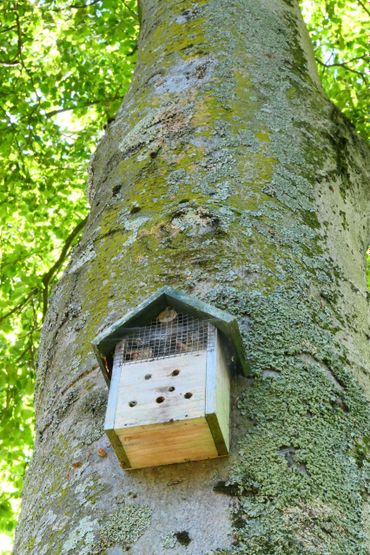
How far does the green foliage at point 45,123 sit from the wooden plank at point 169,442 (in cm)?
459

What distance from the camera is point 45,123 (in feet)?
22.9

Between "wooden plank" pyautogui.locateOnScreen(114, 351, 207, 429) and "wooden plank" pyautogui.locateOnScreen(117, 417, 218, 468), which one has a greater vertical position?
"wooden plank" pyautogui.locateOnScreen(114, 351, 207, 429)

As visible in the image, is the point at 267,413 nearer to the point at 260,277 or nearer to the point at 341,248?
the point at 260,277

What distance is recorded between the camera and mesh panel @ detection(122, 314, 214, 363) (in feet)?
5.55

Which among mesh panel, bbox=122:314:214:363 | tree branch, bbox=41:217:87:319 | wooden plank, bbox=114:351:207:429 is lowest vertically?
wooden plank, bbox=114:351:207:429

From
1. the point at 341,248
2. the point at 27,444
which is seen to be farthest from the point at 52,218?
the point at 341,248

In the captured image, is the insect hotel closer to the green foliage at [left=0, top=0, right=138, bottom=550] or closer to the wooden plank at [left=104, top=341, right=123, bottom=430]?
the wooden plank at [left=104, top=341, right=123, bottom=430]

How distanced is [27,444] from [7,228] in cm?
246

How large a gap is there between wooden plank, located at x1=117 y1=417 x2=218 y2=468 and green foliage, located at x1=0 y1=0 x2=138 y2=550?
4.59m

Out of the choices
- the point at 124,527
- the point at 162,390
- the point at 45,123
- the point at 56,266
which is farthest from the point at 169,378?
the point at 45,123

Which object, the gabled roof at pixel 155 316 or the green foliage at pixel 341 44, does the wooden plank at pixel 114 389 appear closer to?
the gabled roof at pixel 155 316

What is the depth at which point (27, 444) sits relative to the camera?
555 cm

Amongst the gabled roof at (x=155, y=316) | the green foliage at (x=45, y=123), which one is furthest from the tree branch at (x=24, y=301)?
the gabled roof at (x=155, y=316)

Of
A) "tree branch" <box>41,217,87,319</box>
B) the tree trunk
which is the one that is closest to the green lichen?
the tree trunk
